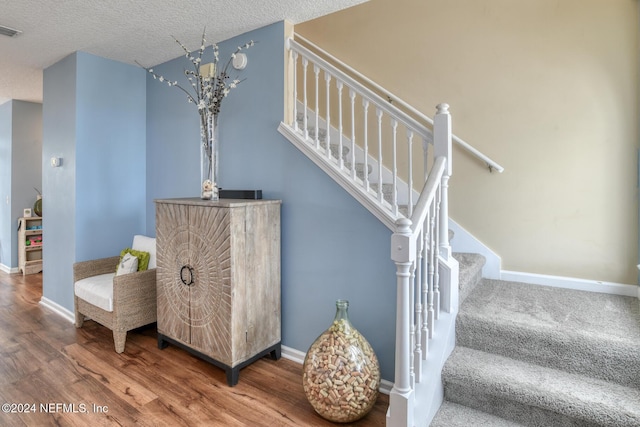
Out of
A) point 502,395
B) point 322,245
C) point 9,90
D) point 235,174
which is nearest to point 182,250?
point 235,174

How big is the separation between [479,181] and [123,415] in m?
2.87

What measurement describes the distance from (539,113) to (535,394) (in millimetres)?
1941

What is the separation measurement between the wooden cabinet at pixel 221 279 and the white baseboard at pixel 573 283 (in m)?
1.85

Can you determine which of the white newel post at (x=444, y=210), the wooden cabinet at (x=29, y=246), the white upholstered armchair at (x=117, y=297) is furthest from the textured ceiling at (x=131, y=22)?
the wooden cabinet at (x=29, y=246)

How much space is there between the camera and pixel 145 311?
283 cm

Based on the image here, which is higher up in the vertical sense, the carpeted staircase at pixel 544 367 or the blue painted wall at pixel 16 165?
the blue painted wall at pixel 16 165

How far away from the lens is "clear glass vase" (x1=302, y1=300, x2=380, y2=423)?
1787 millimetres

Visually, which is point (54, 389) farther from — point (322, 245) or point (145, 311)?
point (322, 245)

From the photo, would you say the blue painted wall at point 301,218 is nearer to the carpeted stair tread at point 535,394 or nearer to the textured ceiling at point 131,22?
the textured ceiling at point 131,22

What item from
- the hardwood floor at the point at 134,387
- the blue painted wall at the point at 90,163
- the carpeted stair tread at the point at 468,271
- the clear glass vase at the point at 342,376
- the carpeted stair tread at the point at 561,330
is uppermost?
the blue painted wall at the point at 90,163

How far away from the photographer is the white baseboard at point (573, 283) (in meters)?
2.36

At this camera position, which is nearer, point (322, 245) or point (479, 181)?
point (322, 245)

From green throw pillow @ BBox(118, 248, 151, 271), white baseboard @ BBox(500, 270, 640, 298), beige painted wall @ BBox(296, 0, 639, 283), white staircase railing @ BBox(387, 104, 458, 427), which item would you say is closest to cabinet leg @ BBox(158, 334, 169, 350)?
green throw pillow @ BBox(118, 248, 151, 271)

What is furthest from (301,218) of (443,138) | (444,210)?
(443,138)
